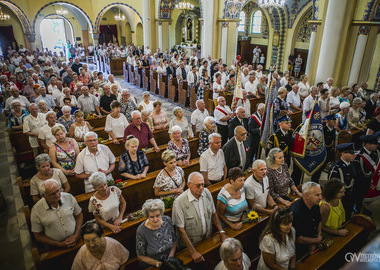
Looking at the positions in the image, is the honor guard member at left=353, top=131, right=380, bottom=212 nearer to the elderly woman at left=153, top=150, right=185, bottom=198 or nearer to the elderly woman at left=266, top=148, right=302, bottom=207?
the elderly woman at left=266, top=148, right=302, bottom=207

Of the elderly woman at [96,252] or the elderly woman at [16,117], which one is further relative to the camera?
the elderly woman at [16,117]

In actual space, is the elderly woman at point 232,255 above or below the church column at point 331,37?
below

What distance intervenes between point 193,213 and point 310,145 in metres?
2.50

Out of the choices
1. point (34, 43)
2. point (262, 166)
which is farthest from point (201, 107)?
point (34, 43)

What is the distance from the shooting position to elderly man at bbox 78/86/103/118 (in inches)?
259

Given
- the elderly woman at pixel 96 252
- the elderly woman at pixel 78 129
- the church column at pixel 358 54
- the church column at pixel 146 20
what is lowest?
the elderly woman at pixel 96 252

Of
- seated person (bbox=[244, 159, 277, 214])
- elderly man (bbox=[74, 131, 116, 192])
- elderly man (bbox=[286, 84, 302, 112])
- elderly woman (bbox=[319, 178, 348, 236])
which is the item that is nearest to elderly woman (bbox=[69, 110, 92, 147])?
elderly man (bbox=[74, 131, 116, 192])

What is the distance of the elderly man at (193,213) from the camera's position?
2.75 m

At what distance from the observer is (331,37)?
8.94 meters

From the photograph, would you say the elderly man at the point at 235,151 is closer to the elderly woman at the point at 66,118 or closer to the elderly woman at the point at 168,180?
the elderly woman at the point at 168,180

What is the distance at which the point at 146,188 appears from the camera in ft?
12.7

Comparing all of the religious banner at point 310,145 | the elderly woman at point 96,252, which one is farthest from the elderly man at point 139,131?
the religious banner at point 310,145

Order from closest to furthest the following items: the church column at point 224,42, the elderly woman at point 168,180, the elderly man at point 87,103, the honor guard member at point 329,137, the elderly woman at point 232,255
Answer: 1. the elderly woman at point 232,255
2. the elderly woman at point 168,180
3. the honor guard member at point 329,137
4. the elderly man at point 87,103
5. the church column at point 224,42

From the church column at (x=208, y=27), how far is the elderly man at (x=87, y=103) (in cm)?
823
